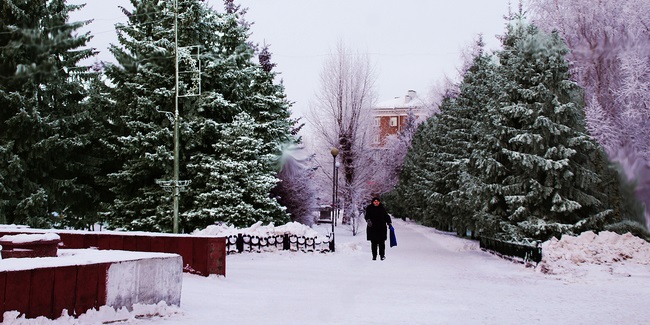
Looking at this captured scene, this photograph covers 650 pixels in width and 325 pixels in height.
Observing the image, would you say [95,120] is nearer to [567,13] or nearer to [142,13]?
[142,13]

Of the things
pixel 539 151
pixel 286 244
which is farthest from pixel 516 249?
pixel 286 244

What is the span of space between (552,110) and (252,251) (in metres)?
11.3

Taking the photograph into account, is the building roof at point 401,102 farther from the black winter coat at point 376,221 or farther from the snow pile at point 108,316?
the snow pile at point 108,316

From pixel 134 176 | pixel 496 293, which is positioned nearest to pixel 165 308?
pixel 496 293

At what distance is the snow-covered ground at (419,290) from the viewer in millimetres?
7559

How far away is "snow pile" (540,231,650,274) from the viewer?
1470cm

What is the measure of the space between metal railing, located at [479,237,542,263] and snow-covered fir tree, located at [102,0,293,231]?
851cm

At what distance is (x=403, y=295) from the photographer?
9914 mm

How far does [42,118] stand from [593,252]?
20.6m

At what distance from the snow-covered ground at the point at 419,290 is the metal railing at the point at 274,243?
328 mm

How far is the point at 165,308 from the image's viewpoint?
720cm

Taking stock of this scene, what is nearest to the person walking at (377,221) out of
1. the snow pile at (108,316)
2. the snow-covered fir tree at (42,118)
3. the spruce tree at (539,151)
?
the spruce tree at (539,151)

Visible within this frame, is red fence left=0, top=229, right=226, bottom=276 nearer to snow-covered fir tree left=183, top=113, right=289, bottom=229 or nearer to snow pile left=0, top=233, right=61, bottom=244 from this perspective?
snow pile left=0, top=233, right=61, bottom=244

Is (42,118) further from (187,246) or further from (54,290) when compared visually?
(54,290)
